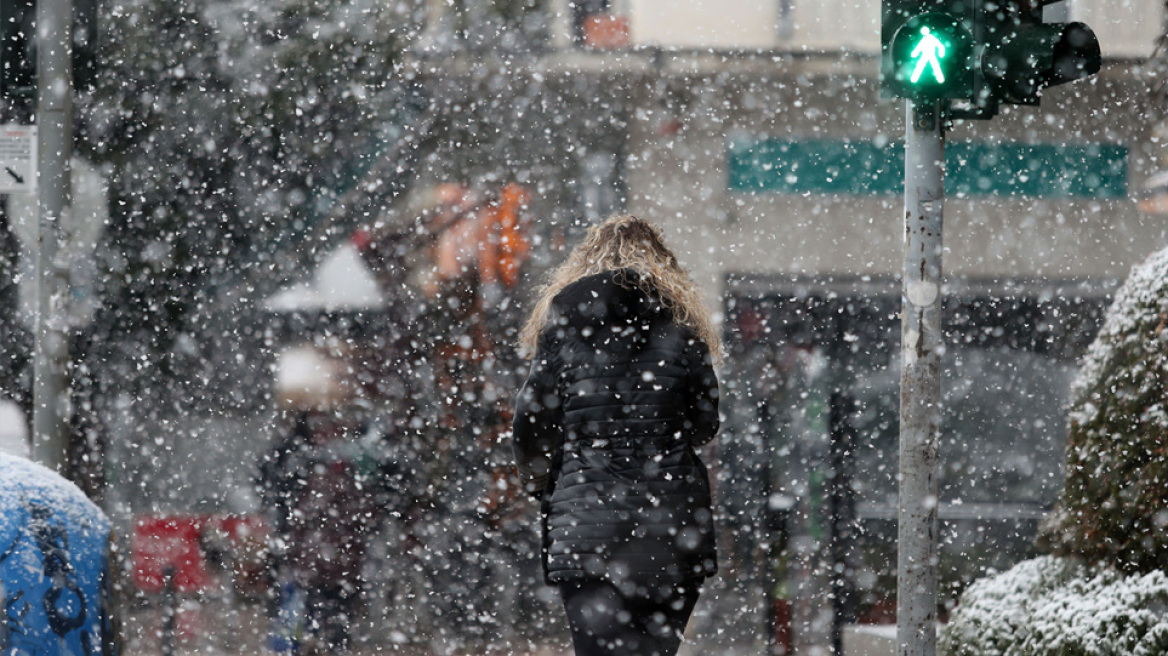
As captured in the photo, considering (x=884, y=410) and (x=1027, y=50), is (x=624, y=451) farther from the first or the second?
(x=884, y=410)

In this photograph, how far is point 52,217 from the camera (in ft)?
18.4

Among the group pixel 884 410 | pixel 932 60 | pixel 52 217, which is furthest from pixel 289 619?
pixel 932 60

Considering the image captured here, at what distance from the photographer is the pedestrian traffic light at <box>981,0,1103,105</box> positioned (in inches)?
159

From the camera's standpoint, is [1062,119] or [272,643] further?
[1062,119]

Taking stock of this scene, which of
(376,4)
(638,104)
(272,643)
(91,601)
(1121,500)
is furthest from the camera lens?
(638,104)

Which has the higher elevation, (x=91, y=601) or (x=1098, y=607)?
(x=91, y=601)

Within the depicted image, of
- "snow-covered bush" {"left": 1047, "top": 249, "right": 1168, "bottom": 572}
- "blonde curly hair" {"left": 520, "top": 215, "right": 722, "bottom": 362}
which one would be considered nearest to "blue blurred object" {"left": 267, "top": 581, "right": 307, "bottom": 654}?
"blonde curly hair" {"left": 520, "top": 215, "right": 722, "bottom": 362}

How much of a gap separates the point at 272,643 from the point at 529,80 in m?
4.26

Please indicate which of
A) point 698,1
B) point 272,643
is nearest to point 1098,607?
point 272,643

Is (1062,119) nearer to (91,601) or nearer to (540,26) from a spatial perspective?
(540,26)

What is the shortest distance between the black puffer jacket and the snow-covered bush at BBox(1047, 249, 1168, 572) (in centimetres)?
127

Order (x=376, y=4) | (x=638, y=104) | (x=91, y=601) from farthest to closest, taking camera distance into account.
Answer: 1. (x=638, y=104)
2. (x=376, y=4)
3. (x=91, y=601)

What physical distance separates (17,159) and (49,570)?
10.3ft

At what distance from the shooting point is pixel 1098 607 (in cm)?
371
